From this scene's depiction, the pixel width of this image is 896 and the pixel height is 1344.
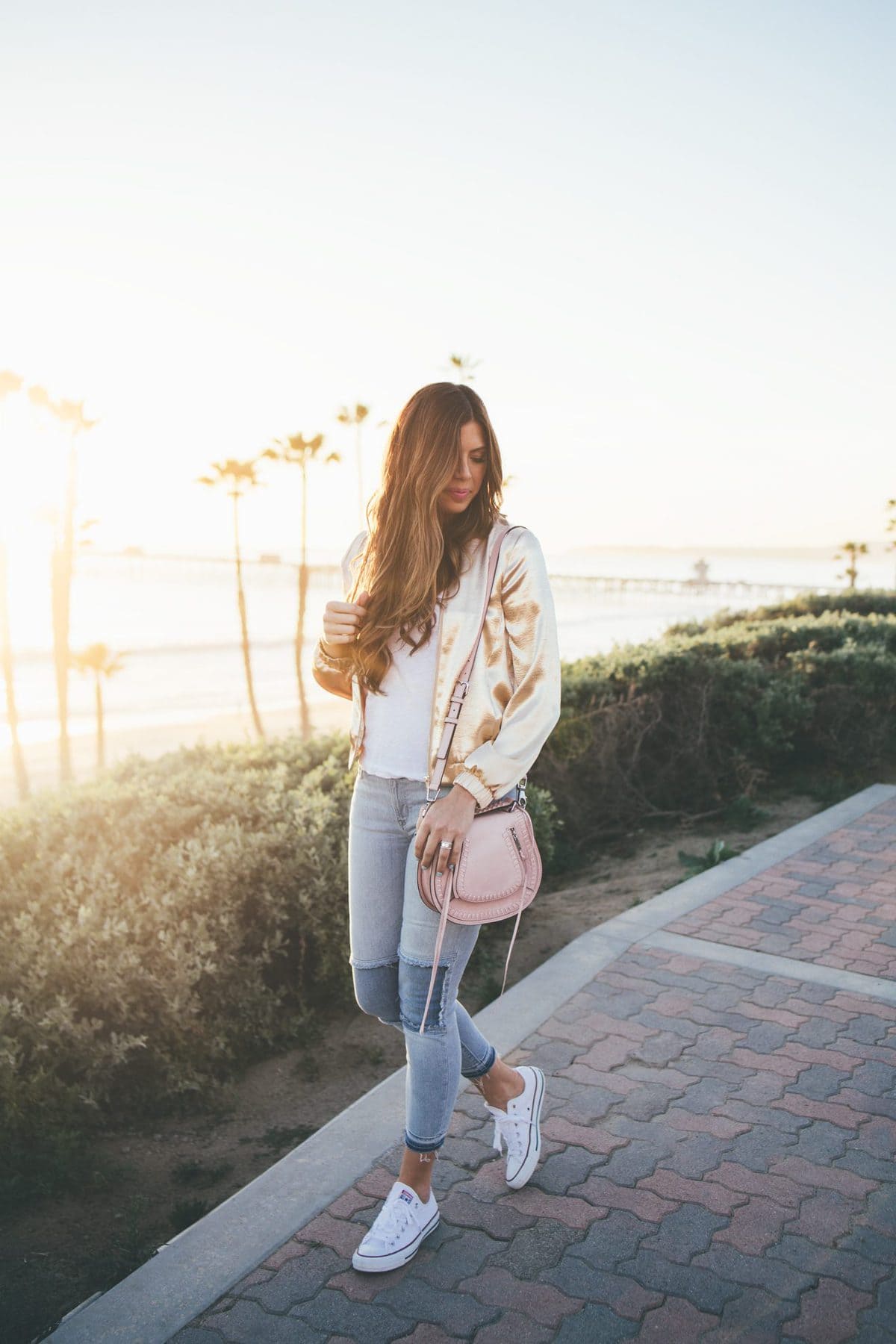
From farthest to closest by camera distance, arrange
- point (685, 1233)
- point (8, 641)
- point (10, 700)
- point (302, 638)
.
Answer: point (302, 638)
point (8, 641)
point (10, 700)
point (685, 1233)

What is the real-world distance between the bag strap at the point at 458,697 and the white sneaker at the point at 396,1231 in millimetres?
1018

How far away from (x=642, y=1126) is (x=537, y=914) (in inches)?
88.0

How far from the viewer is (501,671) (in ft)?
7.40

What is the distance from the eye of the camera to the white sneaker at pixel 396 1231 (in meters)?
2.30

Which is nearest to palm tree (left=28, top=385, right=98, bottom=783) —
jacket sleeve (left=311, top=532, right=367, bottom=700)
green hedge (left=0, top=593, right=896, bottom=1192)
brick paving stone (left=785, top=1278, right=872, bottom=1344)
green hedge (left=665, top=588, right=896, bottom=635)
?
green hedge (left=665, top=588, right=896, bottom=635)

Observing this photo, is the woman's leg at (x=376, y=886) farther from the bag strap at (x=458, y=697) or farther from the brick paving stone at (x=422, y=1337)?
the brick paving stone at (x=422, y=1337)

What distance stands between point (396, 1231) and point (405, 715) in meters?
1.25

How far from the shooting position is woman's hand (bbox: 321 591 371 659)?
2285 mm

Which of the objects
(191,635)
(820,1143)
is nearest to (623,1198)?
(820,1143)

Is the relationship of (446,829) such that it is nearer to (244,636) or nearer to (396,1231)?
(396,1231)

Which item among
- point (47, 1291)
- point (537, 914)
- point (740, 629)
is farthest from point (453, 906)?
point (740, 629)

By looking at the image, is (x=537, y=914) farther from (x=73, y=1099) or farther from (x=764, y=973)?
(x=73, y=1099)

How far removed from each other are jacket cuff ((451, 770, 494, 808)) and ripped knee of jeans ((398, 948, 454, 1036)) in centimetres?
41

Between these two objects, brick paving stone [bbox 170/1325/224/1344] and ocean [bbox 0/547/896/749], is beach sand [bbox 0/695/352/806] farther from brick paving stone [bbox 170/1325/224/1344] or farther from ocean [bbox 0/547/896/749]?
brick paving stone [bbox 170/1325/224/1344]
